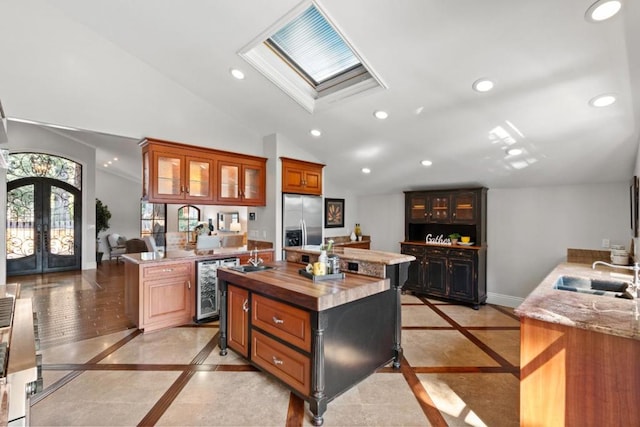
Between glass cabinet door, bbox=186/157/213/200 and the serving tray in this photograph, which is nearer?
the serving tray

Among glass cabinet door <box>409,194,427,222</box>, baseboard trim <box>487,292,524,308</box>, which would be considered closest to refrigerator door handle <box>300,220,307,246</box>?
glass cabinet door <box>409,194,427,222</box>

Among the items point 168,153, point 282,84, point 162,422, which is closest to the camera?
point 162,422

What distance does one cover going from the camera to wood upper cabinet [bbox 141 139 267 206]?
3.89 metres

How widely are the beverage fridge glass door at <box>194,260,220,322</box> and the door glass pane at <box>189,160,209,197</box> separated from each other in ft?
3.43

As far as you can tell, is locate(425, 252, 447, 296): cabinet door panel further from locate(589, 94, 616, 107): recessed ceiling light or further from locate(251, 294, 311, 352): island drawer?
locate(251, 294, 311, 352): island drawer

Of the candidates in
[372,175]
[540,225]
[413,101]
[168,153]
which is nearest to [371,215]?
[372,175]

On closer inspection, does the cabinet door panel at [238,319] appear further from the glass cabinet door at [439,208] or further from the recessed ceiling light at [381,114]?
the glass cabinet door at [439,208]

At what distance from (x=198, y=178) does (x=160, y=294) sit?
5.44ft

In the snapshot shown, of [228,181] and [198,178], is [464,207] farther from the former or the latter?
[198,178]

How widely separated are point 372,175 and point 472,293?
8.22 feet

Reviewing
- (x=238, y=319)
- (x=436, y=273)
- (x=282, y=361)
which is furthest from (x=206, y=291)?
(x=436, y=273)

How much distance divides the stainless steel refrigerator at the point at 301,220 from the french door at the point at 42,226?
19.5 ft

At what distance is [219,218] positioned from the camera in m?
8.55

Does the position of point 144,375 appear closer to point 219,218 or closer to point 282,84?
point 282,84
